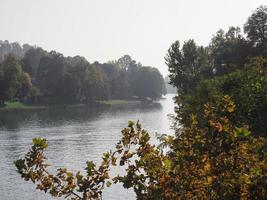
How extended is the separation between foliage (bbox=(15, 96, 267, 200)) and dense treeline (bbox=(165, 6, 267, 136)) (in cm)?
2692

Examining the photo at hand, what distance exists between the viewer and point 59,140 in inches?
3750

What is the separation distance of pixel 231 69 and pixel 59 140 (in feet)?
123

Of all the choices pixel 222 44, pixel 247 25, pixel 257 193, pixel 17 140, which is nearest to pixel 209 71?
pixel 247 25

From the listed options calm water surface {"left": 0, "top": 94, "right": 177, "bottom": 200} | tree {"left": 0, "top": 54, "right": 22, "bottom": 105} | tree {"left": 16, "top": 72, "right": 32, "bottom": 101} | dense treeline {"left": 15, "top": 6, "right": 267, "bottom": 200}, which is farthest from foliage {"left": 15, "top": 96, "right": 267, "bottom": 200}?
tree {"left": 16, "top": 72, "right": 32, "bottom": 101}

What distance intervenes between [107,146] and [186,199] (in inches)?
3055

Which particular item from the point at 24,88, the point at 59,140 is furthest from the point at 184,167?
the point at 24,88

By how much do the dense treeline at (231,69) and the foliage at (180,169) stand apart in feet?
88.3

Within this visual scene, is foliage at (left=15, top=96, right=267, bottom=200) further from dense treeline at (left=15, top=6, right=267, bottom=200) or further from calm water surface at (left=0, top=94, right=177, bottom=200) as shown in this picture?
calm water surface at (left=0, top=94, right=177, bottom=200)

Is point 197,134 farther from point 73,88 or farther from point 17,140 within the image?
point 73,88

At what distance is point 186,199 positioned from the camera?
1010 centimetres

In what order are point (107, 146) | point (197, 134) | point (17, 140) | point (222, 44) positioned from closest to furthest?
point (197, 134)
point (107, 146)
point (17, 140)
point (222, 44)

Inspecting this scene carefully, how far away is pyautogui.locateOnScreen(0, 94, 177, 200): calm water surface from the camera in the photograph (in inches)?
2102

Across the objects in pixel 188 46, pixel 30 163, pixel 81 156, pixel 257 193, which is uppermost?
pixel 188 46

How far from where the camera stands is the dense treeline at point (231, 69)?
38531 mm
